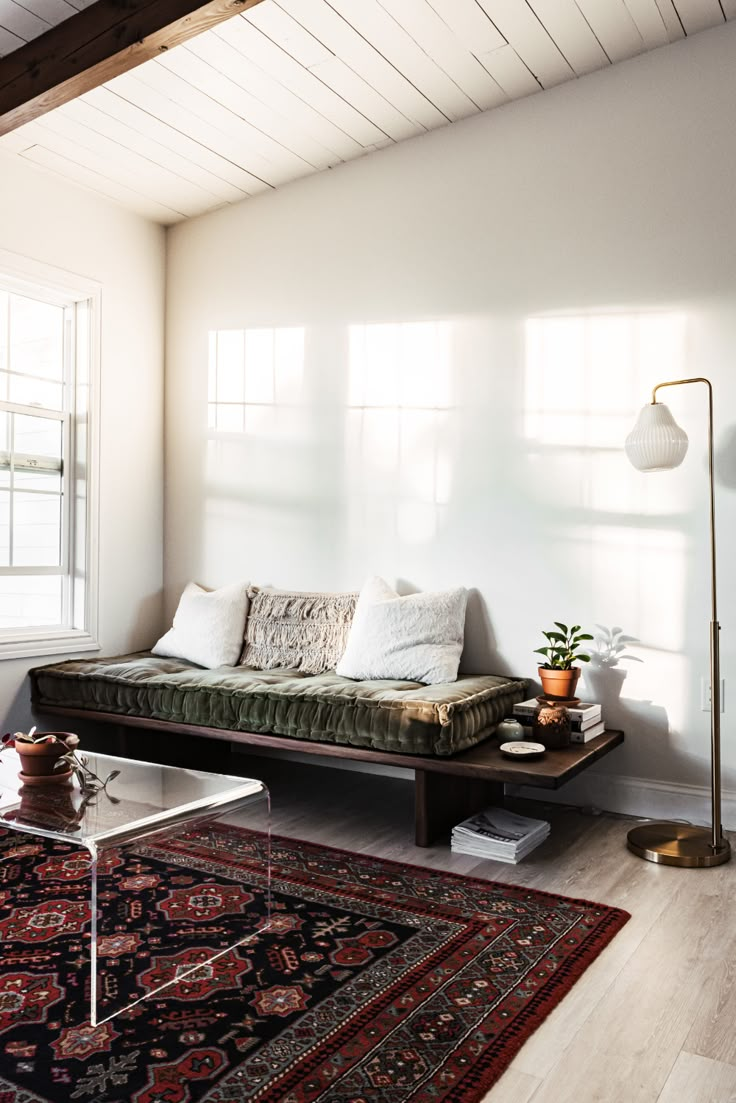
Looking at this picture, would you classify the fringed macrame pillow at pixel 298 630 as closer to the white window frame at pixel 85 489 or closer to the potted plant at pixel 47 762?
the white window frame at pixel 85 489

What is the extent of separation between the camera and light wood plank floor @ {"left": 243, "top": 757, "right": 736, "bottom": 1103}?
5.71ft

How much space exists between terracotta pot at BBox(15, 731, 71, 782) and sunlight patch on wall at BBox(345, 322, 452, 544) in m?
1.99

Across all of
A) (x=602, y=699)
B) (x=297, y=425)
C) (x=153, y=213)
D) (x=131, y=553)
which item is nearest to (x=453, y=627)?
(x=602, y=699)

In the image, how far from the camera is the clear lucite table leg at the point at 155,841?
193 cm

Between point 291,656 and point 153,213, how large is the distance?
8.22 feet

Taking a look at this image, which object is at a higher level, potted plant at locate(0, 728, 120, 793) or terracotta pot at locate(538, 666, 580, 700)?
terracotta pot at locate(538, 666, 580, 700)

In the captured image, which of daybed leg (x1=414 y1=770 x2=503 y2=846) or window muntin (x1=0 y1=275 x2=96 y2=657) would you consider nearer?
daybed leg (x1=414 y1=770 x2=503 y2=846)

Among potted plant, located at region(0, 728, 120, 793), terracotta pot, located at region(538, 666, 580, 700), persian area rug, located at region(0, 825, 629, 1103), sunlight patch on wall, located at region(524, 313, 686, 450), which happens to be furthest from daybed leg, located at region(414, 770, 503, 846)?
sunlight patch on wall, located at region(524, 313, 686, 450)

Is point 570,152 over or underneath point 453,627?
over

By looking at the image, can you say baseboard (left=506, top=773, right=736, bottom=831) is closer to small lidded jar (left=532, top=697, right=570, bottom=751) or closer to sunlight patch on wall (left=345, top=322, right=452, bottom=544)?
small lidded jar (left=532, top=697, right=570, bottom=751)

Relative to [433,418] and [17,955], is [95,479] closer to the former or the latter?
[433,418]

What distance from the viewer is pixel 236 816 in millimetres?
2514

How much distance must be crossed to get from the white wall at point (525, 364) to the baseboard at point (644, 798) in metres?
0.05

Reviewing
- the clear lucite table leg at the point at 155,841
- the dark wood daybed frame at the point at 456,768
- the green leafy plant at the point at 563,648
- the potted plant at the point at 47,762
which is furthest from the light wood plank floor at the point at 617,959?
the potted plant at the point at 47,762
